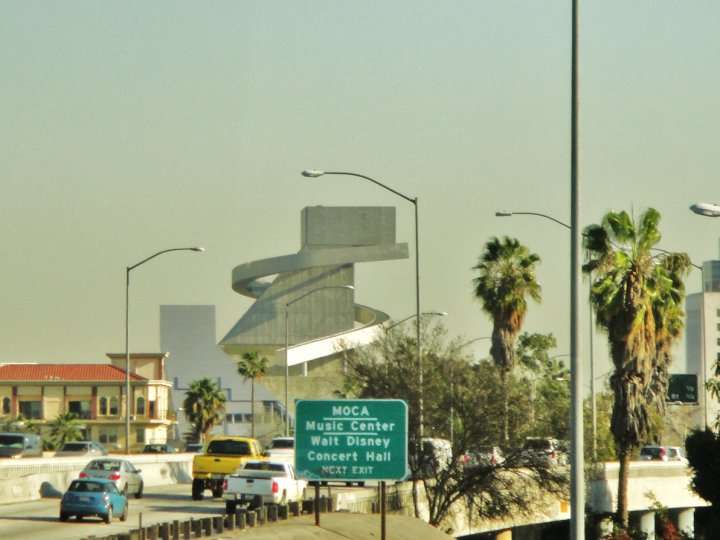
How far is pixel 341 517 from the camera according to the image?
39.2 m

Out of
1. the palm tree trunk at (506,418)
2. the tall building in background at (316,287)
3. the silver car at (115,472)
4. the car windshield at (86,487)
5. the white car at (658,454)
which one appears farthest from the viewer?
the tall building in background at (316,287)

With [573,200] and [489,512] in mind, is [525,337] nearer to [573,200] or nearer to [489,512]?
[489,512]

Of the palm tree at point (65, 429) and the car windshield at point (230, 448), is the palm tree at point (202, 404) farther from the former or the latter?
the car windshield at point (230, 448)

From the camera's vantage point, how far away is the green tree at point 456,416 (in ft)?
177

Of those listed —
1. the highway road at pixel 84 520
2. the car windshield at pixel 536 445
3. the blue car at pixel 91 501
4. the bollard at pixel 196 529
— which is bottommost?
the highway road at pixel 84 520

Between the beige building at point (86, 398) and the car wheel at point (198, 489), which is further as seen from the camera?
the beige building at point (86, 398)

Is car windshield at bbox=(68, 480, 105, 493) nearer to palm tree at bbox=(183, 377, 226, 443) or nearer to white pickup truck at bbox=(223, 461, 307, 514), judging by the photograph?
white pickup truck at bbox=(223, 461, 307, 514)

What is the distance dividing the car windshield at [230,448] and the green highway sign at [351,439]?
95.6 ft

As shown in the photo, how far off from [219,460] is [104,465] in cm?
460

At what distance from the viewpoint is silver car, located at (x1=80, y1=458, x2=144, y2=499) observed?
53.3 meters

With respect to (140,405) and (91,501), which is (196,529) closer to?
(91,501)

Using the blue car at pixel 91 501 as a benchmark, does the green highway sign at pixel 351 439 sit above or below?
above

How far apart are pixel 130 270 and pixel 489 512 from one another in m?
22.2

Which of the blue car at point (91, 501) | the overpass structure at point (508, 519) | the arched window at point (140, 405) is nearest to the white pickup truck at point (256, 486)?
the overpass structure at point (508, 519)
